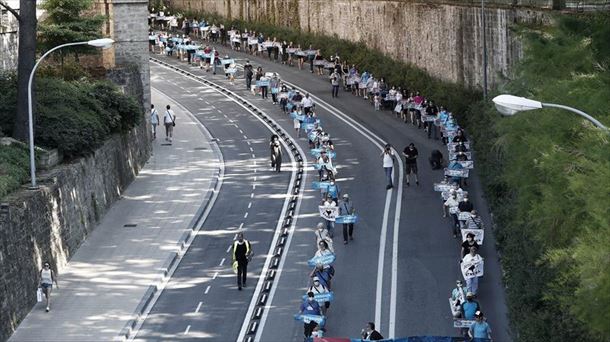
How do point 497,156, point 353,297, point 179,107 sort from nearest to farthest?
1. point 353,297
2. point 497,156
3. point 179,107

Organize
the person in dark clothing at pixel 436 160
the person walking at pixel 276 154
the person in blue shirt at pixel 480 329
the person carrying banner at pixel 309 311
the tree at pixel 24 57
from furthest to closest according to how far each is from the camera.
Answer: the person walking at pixel 276 154 → the person in dark clothing at pixel 436 160 → the tree at pixel 24 57 → the person carrying banner at pixel 309 311 → the person in blue shirt at pixel 480 329

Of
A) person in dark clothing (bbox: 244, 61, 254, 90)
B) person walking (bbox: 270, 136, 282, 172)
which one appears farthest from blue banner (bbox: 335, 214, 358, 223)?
person in dark clothing (bbox: 244, 61, 254, 90)

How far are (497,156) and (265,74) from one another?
28.7m

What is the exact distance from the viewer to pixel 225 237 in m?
40.2

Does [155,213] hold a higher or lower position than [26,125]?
lower

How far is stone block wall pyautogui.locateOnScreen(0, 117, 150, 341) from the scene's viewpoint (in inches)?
1259

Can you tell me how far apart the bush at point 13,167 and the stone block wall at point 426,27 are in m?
18.6

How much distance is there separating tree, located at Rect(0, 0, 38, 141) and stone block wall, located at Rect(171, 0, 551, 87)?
1699cm

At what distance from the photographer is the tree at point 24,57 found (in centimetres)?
4119

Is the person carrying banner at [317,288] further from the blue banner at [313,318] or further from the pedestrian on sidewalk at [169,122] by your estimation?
the pedestrian on sidewalk at [169,122]

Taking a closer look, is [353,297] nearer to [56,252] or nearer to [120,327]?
[120,327]

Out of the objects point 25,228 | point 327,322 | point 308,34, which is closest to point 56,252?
point 25,228

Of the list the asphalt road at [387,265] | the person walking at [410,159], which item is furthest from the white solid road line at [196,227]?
the person walking at [410,159]

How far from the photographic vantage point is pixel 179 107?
6575cm
